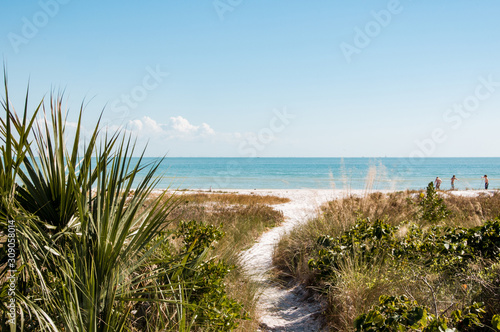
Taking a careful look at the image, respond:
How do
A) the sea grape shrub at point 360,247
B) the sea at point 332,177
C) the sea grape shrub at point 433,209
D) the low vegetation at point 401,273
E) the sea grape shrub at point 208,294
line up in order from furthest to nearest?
1. the sea at point 332,177
2. the sea grape shrub at point 433,209
3. the sea grape shrub at point 360,247
4. the sea grape shrub at point 208,294
5. the low vegetation at point 401,273

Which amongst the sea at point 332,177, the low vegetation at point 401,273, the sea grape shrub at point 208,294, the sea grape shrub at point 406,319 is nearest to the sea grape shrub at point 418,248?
the low vegetation at point 401,273

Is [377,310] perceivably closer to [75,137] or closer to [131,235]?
[131,235]

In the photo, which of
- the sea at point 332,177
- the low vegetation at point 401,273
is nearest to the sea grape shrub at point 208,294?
the sea at point 332,177

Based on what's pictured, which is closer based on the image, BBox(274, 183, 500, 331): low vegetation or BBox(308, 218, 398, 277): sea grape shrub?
BBox(274, 183, 500, 331): low vegetation

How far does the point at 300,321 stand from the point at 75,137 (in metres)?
3.47

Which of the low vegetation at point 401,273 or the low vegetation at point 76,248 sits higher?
the low vegetation at point 76,248

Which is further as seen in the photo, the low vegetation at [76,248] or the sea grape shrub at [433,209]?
Result: the sea grape shrub at [433,209]

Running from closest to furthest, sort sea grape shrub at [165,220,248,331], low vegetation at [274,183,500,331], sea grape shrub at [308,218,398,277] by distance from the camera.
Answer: low vegetation at [274,183,500,331]
sea grape shrub at [165,220,248,331]
sea grape shrub at [308,218,398,277]

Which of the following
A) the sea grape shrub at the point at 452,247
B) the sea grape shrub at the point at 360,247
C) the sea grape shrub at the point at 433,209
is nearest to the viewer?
the sea grape shrub at the point at 452,247

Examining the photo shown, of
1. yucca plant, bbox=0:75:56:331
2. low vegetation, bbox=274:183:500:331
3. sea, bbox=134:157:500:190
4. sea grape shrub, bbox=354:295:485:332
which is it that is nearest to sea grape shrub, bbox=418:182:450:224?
sea, bbox=134:157:500:190

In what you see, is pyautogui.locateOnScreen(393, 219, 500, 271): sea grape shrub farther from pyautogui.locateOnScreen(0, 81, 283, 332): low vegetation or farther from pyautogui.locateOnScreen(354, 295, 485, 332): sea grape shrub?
pyautogui.locateOnScreen(0, 81, 283, 332): low vegetation

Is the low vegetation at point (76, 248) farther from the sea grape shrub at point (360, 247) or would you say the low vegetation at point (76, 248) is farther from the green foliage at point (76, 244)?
the sea grape shrub at point (360, 247)

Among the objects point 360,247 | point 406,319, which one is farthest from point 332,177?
point 406,319

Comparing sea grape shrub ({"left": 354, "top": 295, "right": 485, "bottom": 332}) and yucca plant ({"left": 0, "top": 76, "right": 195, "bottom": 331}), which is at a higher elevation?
yucca plant ({"left": 0, "top": 76, "right": 195, "bottom": 331})
